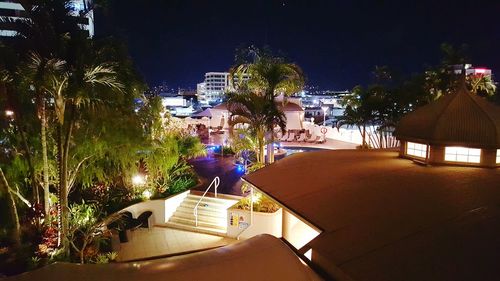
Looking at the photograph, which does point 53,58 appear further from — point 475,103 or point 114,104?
point 475,103

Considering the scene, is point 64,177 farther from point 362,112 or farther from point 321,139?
point 321,139

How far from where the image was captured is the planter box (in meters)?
11.3

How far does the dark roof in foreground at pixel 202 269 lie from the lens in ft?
14.7

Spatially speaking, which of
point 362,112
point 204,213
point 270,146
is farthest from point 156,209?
point 362,112

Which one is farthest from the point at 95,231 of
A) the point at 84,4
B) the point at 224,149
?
the point at 224,149

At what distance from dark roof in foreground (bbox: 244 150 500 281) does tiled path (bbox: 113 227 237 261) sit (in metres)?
3.01

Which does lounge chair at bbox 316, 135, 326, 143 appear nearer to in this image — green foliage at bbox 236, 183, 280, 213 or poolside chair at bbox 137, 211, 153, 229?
green foliage at bbox 236, 183, 280, 213

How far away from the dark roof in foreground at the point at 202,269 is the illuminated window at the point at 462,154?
6.29 m

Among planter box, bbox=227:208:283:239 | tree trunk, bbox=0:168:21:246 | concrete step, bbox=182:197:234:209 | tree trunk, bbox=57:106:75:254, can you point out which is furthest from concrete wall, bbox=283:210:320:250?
tree trunk, bbox=0:168:21:246

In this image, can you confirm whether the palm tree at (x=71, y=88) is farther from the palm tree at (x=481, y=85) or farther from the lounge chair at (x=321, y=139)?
the palm tree at (x=481, y=85)

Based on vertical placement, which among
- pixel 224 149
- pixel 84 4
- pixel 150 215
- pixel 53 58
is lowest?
pixel 150 215

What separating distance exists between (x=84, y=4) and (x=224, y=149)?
1501cm

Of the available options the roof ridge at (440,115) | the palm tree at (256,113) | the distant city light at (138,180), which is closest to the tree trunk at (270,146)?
the palm tree at (256,113)

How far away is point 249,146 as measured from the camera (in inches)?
580
